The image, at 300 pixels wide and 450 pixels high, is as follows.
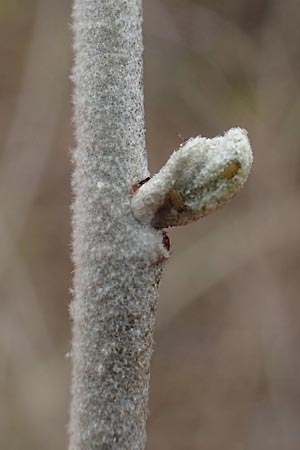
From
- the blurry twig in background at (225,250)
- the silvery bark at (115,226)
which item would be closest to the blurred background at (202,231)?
the blurry twig in background at (225,250)

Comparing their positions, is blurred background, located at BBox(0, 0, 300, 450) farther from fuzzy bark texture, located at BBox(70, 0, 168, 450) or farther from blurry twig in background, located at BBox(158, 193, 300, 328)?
fuzzy bark texture, located at BBox(70, 0, 168, 450)

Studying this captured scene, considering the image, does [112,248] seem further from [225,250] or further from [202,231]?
[202,231]

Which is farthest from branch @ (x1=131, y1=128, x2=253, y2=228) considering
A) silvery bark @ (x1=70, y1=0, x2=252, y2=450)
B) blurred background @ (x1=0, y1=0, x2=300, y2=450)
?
blurred background @ (x1=0, y1=0, x2=300, y2=450)

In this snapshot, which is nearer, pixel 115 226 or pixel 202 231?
pixel 115 226

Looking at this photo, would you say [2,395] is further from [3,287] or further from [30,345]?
[3,287]

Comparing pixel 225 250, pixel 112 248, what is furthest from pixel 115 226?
pixel 225 250
